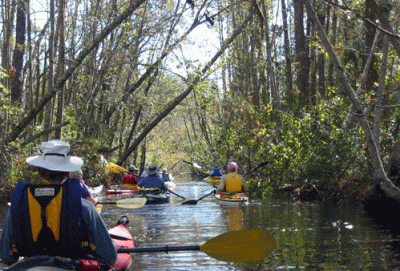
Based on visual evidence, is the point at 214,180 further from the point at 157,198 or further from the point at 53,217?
the point at 53,217

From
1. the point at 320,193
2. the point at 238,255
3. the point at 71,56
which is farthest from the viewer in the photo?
the point at 71,56

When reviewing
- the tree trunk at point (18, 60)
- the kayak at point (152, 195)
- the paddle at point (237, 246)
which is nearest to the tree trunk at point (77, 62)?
the kayak at point (152, 195)

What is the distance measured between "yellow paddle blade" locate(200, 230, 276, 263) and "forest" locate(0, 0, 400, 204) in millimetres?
5395

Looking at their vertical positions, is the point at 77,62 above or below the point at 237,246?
above

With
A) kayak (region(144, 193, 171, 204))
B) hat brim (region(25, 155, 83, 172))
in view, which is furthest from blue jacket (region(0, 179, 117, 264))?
kayak (region(144, 193, 171, 204))

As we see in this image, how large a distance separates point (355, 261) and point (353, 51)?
10234 mm

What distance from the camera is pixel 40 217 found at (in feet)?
12.8

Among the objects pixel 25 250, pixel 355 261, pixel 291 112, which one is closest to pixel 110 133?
pixel 291 112

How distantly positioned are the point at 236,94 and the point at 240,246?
64.9 feet

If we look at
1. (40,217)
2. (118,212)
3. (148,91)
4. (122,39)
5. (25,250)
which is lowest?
(118,212)

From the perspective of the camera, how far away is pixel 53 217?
3.92 m

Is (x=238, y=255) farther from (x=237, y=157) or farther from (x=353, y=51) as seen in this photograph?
(x=237, y=157)

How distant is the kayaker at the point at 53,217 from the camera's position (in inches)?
154

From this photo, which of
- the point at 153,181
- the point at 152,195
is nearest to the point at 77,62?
the point at 152,195
